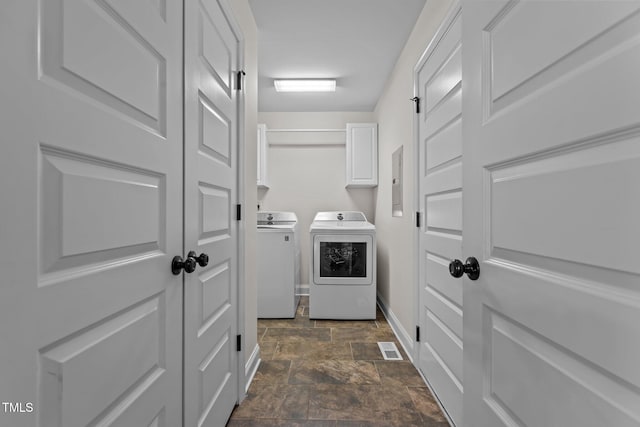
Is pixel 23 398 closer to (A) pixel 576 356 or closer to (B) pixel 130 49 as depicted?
(B) pixel 130 49

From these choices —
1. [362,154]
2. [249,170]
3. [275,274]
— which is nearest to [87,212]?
[249,170]

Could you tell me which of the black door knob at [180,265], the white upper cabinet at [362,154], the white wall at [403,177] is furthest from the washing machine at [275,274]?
the black door knob at [180,265]

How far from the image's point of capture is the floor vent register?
2291 millimetres

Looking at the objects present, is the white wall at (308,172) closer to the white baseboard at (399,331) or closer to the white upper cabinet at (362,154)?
the white upper cabinet at (362,154)

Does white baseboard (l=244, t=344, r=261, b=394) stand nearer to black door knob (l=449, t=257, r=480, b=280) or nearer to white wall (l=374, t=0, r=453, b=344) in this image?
white wall (l=374, t=0, r=453, b=344)

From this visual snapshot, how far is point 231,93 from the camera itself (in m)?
1.63

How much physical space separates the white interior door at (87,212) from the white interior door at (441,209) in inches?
48.9

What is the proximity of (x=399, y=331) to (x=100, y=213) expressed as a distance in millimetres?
2453

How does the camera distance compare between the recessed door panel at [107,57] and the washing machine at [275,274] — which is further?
the washing machine at [275,274]

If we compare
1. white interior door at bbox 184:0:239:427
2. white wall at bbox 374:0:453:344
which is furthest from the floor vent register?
white interior door at bbox 184:0:239:427

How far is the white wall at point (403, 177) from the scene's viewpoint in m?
2.12

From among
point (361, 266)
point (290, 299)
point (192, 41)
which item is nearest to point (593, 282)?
point (192, 41)

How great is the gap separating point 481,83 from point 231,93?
1230 millimetres

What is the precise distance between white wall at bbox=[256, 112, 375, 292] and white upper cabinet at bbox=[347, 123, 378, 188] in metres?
0.28
